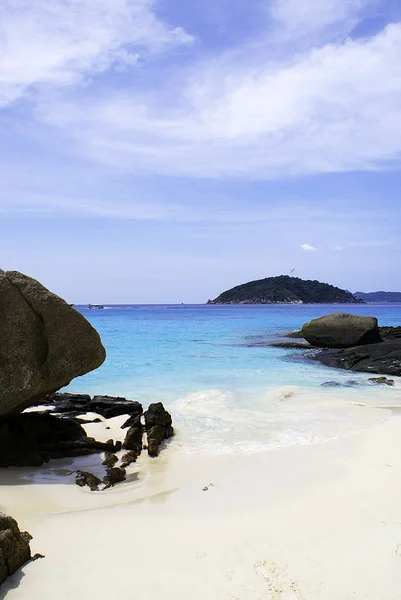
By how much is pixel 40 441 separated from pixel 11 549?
3.95m

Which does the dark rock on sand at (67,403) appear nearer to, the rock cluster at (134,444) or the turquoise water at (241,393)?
the rock cluster at (134,444)

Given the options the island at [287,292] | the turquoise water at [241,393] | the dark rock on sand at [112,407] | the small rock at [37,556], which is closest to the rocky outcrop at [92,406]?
the dark rock on sand at [112,407]

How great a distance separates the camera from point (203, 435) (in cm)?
895

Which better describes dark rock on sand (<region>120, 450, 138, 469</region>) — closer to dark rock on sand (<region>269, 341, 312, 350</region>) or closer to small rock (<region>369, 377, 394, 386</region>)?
small rock (<region>369, 377, 394, 386</region>)

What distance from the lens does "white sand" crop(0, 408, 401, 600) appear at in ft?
12.6

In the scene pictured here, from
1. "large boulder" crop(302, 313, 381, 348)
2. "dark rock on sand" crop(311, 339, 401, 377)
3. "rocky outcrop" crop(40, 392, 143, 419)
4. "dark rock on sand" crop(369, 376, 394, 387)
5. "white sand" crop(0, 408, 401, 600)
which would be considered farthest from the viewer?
"large boulder" crop(302, 313, 381, 348)

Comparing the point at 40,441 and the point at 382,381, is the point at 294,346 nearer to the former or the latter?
the point at 382,381

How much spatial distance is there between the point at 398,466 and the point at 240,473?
2125 millimetres

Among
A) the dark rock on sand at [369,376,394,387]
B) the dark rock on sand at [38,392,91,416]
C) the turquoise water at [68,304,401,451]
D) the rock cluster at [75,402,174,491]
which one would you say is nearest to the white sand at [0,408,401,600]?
the rock cluster at [75,402,174,491]

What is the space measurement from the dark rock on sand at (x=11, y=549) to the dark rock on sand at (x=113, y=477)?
202 centimetres

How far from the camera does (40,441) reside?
7.80 metres

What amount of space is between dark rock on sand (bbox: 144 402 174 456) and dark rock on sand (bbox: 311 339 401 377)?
11214mm

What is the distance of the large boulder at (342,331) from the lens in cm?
2472

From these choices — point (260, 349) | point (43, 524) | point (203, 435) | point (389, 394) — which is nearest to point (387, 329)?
point (260, 349)
